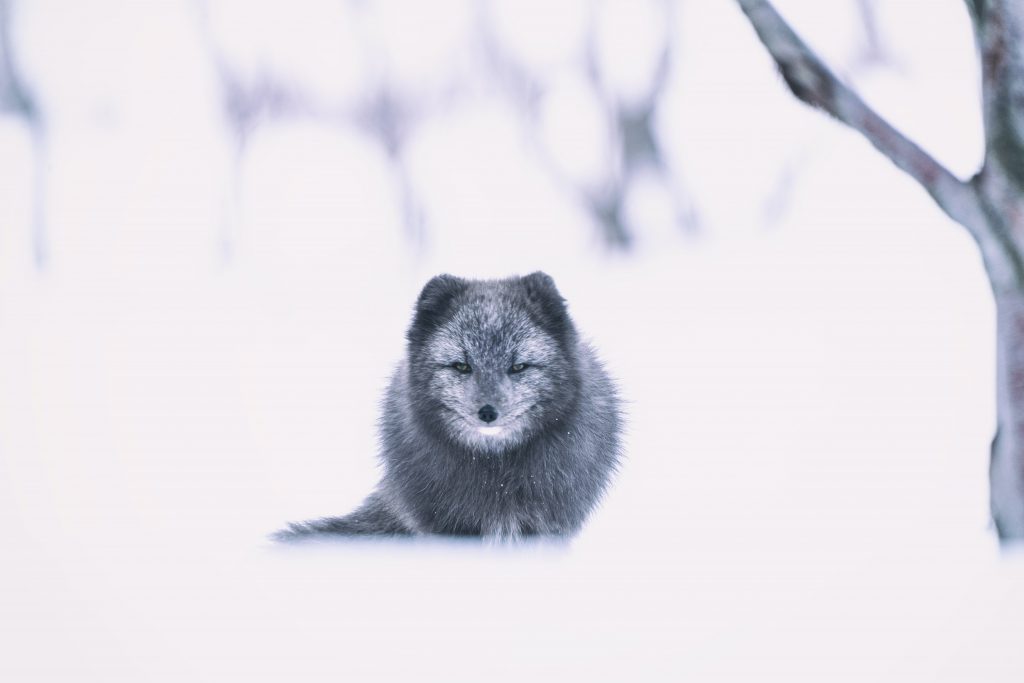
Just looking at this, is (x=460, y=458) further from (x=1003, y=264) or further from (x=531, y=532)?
A: (x=1003, y=264)

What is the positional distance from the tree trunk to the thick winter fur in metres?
1.59

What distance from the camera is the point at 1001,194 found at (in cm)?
399

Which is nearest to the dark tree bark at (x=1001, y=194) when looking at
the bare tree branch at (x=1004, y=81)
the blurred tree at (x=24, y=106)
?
the bare tree branch at (x=1004, y=81)

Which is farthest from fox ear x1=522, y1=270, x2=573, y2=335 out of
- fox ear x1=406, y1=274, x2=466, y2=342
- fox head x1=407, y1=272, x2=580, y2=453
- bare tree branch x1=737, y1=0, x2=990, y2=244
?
bare tree branch x1=737, y1=0, x2=990, y2=244

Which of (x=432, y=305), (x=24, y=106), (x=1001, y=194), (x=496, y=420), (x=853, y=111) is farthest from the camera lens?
(x=24, y=106)

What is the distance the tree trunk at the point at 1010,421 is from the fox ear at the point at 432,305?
2.22 m

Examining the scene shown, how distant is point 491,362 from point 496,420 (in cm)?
26

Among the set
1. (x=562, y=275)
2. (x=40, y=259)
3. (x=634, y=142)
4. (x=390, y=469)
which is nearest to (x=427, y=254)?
(x=562, y=275)

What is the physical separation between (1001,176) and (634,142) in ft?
23.2

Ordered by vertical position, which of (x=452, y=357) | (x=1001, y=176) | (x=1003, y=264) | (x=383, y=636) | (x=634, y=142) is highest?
(x=634, y=142)

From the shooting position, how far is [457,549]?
413cm

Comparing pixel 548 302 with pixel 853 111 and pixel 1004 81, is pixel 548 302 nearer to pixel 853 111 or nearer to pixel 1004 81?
pixel 853 111

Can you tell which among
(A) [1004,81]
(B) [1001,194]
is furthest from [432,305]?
(A) [1004,81]

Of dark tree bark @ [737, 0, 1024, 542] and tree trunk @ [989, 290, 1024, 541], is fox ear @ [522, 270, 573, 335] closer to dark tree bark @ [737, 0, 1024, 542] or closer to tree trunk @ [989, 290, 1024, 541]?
dark tree bark @ [737, 0, 1024, 542]
